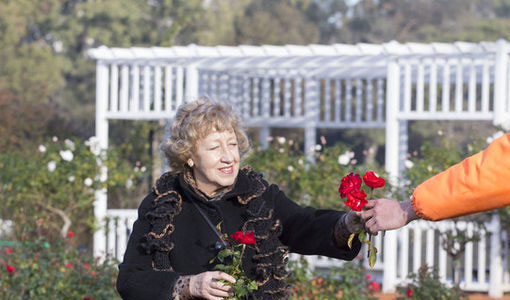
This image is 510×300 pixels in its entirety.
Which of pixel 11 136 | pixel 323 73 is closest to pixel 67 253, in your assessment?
pixel 323 73

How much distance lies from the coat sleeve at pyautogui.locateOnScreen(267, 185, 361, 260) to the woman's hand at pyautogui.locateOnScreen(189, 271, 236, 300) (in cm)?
44

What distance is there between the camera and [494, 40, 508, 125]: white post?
739 centimetres

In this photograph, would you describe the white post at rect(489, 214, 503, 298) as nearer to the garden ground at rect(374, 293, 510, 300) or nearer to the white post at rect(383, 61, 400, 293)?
the garden ground at rect(374, 293, 510, 300)

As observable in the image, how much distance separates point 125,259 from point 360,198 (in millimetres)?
998

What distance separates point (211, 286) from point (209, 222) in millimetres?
372

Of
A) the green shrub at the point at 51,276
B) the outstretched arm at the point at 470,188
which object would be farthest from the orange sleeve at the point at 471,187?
the green shrub at the point at 51,276

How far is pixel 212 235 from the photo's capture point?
2992 millimetres

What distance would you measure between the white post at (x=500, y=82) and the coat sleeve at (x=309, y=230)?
4773 millimetres

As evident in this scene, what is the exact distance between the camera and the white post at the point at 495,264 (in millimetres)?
7484

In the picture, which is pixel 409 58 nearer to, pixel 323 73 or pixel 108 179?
pixel 323 73

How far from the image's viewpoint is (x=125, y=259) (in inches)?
119

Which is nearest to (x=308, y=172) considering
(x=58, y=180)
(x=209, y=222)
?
(x=58, y=180)

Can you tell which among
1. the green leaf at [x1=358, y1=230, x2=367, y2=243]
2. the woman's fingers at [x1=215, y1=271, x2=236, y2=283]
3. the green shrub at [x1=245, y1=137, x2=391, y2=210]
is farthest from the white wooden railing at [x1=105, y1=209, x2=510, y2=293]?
the woman's fingers at [x1=215, y1=271, x2=236, y2=283]

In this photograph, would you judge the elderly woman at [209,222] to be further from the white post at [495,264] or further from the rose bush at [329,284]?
the white post at [495,264]
